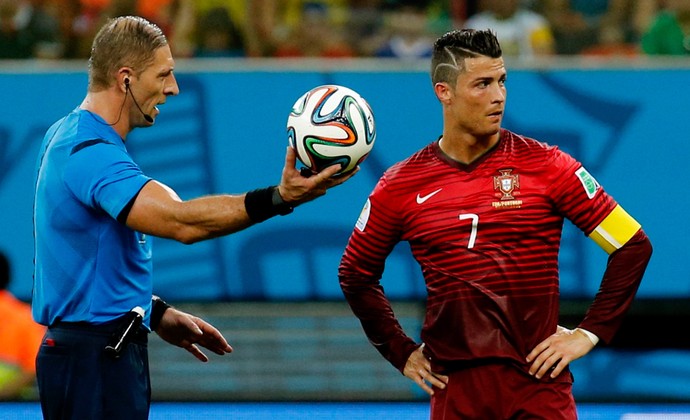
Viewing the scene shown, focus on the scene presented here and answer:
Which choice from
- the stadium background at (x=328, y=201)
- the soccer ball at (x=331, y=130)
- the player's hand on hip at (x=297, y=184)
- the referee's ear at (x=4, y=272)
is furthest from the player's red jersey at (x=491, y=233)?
the referee's ear at (x=4, y=272)

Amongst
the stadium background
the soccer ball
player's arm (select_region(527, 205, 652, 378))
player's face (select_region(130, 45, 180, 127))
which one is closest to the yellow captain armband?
player's arm (select_region(527, 205, 652, 378))

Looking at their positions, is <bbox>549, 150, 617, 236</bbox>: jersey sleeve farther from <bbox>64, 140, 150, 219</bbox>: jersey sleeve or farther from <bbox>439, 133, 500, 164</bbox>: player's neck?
<bbox>64, 140, 150, 219</bbox>: jersey sleeve

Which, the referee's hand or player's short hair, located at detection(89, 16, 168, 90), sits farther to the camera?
the referee's hand

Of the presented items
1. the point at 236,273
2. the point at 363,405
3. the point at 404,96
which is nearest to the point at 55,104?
the point at 236,273

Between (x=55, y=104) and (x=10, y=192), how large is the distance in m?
0.74

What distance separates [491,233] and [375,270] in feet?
1.95

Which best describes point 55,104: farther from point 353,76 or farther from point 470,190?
point 470,190

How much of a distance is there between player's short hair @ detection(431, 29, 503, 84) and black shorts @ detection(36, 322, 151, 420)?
167 centimetres

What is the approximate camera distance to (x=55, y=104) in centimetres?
945

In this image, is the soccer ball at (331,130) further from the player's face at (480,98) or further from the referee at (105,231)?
the player's face at (480,98)

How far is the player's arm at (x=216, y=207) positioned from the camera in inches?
176

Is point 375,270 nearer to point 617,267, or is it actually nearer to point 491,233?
point 491,233

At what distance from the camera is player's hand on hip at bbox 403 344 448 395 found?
5145mm

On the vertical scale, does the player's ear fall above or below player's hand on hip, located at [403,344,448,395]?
above
